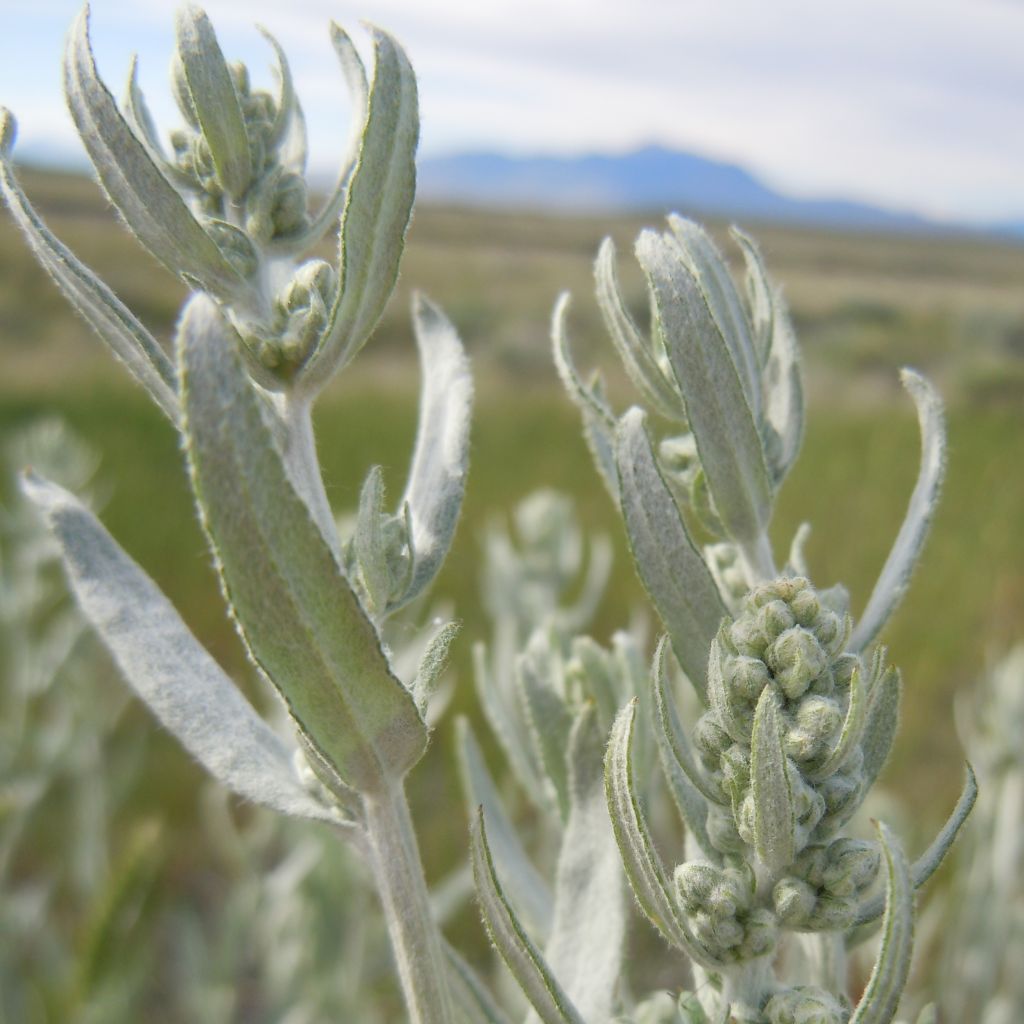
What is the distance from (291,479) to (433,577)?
190mm

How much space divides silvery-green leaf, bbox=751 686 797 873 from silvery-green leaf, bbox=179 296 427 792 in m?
0.22

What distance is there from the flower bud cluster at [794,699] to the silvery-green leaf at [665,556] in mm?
57

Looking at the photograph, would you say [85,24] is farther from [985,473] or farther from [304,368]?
[985,473]

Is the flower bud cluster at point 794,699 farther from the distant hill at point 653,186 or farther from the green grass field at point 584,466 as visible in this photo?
the distant hill at point 653,186

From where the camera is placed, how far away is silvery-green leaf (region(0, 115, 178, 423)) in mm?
797

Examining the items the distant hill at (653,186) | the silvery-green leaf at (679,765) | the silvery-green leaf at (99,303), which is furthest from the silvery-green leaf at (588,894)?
the distant hill at (653,186)

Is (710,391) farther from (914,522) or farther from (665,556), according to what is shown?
(914,522)

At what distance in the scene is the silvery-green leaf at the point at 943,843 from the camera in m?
0.73

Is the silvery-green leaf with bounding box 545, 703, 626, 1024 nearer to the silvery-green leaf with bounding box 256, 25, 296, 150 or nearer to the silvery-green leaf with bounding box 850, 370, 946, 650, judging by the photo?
the silvery-green leaf with bounding box 850, 370, 946, 650

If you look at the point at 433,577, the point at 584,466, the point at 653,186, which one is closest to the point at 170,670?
the point at 433,577

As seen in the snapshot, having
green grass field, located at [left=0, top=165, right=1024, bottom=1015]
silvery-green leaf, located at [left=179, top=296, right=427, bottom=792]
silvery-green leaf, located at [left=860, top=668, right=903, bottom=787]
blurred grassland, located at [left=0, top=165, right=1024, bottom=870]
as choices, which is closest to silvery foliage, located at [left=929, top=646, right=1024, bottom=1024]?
blurred grassland, located at [left=0, top=165, right=1024, bottom=870]

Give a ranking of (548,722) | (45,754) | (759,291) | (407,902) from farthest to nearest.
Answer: (45,754) → (548,722) → (759,291) → (407,902)

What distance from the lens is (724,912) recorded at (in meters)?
0.73

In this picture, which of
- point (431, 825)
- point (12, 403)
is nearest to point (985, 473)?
point (431, 825)
